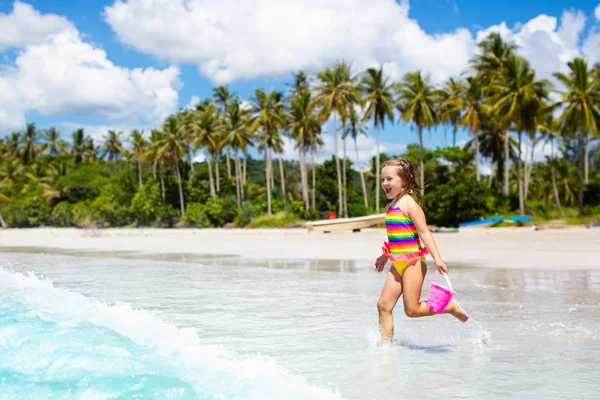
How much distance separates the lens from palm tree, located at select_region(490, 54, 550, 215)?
115 feet

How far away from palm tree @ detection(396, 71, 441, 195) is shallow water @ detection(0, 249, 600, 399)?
31106mm

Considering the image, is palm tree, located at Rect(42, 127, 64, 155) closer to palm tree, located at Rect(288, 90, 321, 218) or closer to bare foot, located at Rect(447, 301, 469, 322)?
palm tree, located at Rect(288, 90, 321, 218)

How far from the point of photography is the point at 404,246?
457cm

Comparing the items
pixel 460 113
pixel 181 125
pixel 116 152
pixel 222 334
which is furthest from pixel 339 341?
pixel 116 152

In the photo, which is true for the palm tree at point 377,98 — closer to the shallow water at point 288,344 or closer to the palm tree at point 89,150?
the shallow water at point 288,344

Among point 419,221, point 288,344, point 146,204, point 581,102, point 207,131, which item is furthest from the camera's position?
point 146,204

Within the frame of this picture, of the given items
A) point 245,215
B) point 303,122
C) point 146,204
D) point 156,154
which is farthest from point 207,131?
point 245,215

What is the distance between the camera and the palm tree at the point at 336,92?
41750mm

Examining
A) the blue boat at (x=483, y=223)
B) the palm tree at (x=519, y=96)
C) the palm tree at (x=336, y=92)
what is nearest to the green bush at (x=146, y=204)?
the palm tree at (x=336, y=92)

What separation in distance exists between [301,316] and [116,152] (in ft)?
248

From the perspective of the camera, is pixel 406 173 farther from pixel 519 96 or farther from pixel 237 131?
pixel 237 131

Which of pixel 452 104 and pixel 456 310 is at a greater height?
pixel 452 104

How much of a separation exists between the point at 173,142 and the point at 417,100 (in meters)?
21.3

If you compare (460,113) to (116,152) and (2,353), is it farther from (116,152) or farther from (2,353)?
(116,152)
